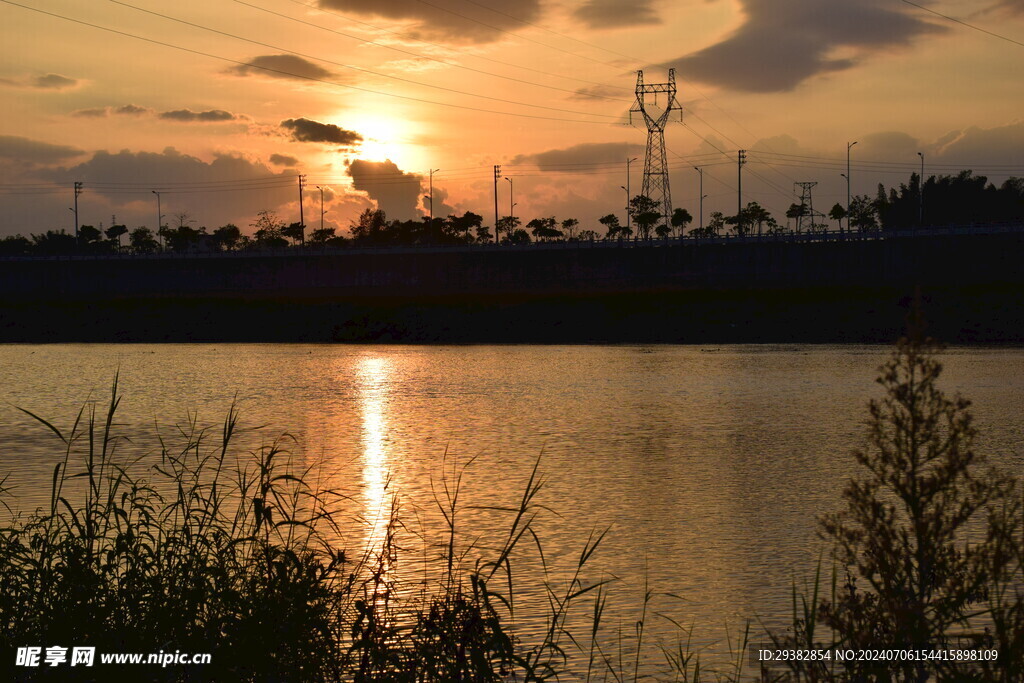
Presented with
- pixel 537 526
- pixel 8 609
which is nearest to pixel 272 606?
pixel 8 609

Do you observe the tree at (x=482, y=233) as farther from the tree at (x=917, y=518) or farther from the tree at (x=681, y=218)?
the tree at (x=917, y=518)

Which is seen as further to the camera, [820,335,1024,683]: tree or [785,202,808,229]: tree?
[785,202,808,229]: tree

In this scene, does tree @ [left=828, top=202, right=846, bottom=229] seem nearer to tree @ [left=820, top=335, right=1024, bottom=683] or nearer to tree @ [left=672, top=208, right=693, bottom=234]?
tree @ [left=672, top=208, right=693, bottom=234]

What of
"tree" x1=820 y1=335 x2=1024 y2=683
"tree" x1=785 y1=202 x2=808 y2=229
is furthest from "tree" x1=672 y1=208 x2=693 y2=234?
"tree" x1=820 y1=335 x2=1024 y2=683

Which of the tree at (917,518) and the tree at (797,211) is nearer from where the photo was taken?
the tree at (917,518)

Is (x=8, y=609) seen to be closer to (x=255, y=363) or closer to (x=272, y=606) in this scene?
(x=272, y=606)

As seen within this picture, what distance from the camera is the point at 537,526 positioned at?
57.6ft

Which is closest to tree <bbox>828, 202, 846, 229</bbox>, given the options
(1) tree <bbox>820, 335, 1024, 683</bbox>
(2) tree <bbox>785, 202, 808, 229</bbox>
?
(2) tree <bbox>785, 202, 808, 229</bbox>

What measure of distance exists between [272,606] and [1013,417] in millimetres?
30426

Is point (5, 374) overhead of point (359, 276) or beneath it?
beneath

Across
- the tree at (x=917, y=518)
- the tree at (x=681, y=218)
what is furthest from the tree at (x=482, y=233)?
the tree at (x=917, y=518)

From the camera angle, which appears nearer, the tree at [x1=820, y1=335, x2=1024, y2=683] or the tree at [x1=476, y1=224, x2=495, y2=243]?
the tree at [x1=820, y1=335, x2=1024, y2=683]

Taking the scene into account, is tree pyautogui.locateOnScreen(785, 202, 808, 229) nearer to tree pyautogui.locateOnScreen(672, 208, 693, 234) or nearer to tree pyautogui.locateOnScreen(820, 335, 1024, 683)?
tree pyautogui.locateOnScreen(672, 208, 693, 234)

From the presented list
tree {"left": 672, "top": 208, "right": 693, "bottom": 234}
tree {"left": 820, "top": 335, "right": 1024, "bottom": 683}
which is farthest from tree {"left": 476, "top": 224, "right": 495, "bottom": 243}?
tree {"left": 820, "top": 335, "right": 1024, "bottom": 683}
